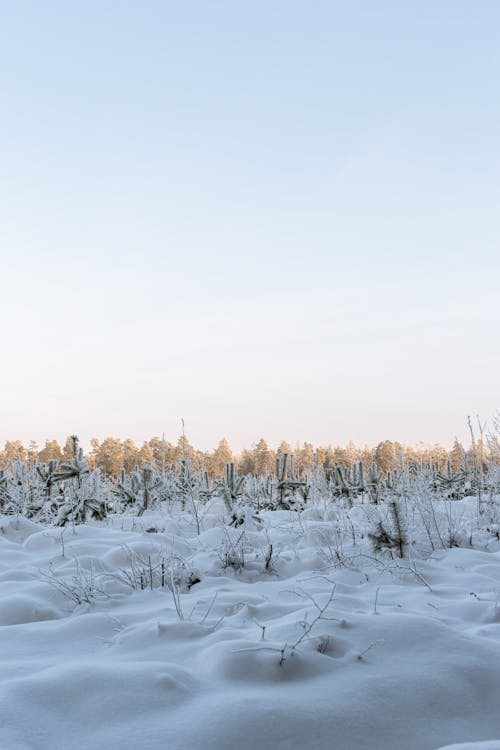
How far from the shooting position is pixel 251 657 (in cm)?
219

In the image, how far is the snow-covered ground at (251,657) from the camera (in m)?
1.73

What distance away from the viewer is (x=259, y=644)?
229cm

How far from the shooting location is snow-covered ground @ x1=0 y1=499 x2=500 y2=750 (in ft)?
5.68

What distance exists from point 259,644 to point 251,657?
4.1 inches

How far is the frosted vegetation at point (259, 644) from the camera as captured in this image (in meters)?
1.75

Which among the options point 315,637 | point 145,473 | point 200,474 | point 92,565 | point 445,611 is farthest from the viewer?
point 200,474

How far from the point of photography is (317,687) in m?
1.98

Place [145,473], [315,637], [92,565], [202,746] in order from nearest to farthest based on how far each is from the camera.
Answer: [202,746]
[315,637]
[92,565]
[145,473]

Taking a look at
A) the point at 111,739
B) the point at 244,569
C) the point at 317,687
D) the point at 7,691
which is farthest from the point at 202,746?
the point at 244,569

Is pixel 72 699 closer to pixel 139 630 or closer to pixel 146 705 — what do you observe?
pixel 146 705

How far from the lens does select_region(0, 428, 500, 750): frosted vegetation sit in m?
1.75

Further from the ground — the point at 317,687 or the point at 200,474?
the point at 200,474

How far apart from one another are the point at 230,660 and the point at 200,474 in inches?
323

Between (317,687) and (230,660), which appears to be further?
(230,660)
